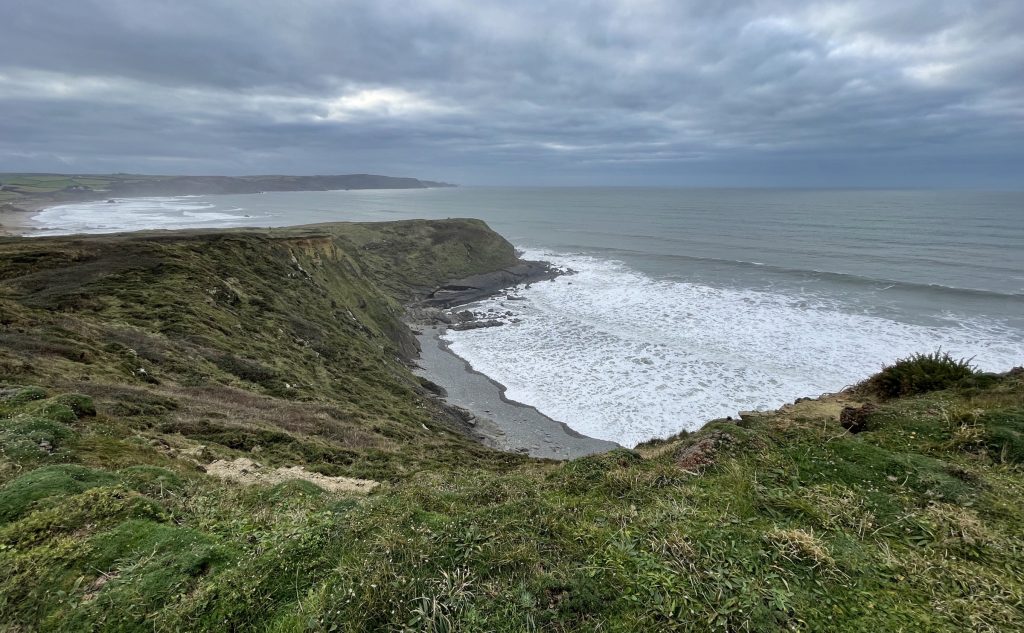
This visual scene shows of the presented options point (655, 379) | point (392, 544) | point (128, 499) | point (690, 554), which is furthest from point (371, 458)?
point (655, 379)

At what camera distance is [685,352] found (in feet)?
92.7

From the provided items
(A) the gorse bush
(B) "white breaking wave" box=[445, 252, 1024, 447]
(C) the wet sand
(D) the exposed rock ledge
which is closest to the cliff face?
(C) the wet sand

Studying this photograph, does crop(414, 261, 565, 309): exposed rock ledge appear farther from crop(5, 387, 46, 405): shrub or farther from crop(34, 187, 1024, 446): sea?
crop(5, 387, 46, 405): shrub

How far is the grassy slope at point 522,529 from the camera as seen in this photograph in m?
3.68

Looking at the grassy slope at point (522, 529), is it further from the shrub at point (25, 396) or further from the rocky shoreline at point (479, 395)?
the rocky shoreline at point (479, 395)

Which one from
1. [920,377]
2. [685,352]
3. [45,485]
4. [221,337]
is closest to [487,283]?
[685,352]

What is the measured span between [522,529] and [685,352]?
1010 inches

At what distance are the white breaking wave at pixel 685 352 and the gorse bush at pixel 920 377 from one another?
981 cm

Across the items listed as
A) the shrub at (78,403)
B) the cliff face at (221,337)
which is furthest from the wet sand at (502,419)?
the shrub at (78,403)

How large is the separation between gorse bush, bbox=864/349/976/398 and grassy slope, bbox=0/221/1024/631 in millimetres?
551

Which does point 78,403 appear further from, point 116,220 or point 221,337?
point 116,220

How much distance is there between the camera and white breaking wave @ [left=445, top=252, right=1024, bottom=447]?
22078 mm

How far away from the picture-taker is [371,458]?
1134 centimetres

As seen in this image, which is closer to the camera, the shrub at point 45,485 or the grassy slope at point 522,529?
the grassy slope at point 522,529
